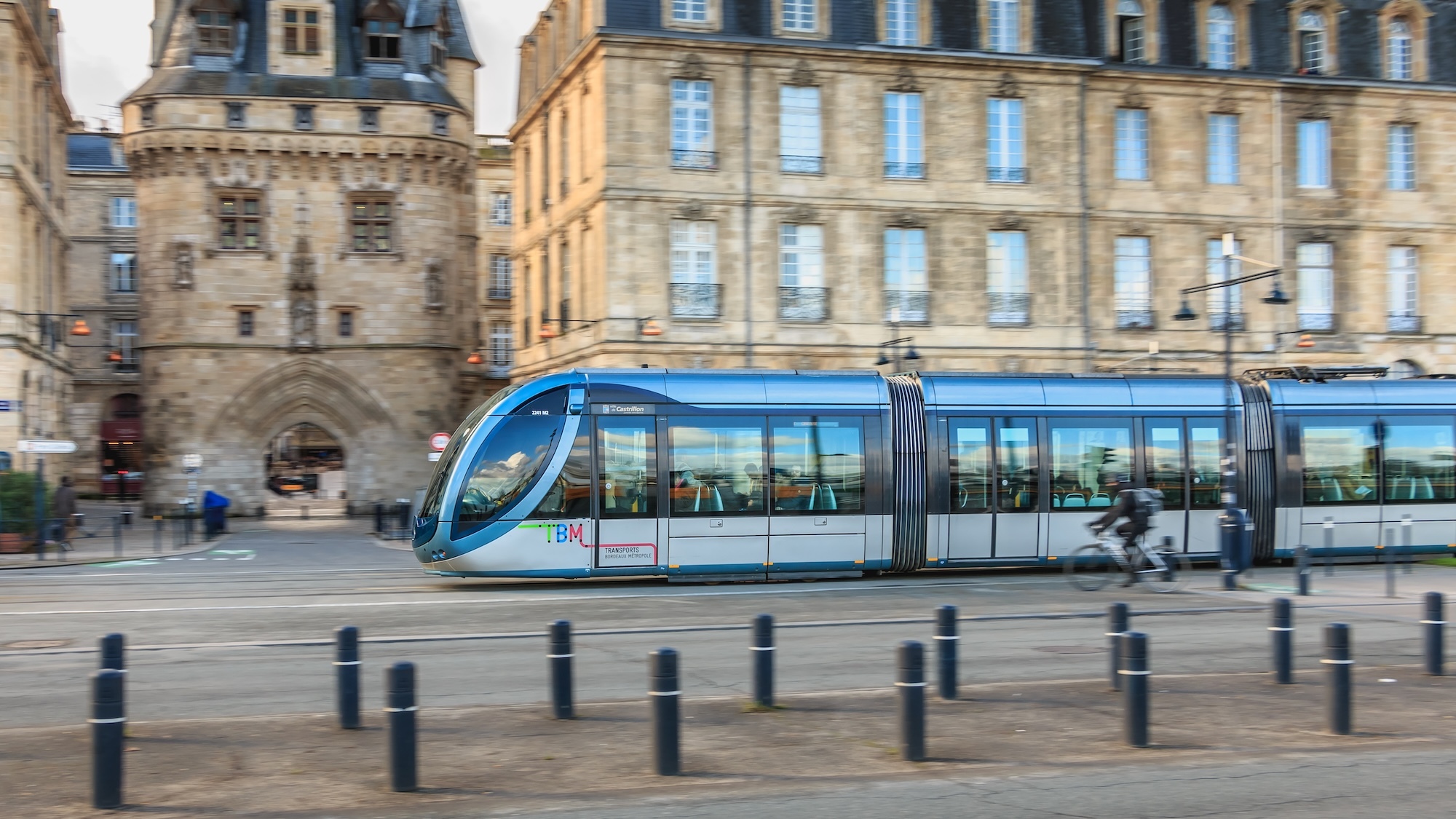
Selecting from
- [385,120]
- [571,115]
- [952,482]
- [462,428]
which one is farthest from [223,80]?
[952,482]

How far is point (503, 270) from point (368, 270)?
16.1 metres

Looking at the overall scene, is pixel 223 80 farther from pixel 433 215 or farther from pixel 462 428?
pixel 462 428

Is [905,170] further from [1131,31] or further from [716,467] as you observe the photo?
[716,467]

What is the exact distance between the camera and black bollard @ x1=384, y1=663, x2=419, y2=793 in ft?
23.7

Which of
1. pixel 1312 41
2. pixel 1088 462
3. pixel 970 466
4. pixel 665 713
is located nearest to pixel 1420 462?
pixel 1088 462

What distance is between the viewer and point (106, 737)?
682 centimetres

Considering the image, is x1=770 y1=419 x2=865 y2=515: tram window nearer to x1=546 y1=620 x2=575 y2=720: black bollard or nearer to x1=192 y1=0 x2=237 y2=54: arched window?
x1=546 y1=620 x2=575 y2=720: black bollard

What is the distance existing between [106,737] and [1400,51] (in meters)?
38.8

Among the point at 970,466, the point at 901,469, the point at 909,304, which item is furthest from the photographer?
the point at 909,304

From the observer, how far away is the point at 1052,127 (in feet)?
112

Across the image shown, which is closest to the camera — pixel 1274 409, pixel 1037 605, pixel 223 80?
pixel 1037 605

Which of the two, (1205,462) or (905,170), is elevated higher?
(905,170)

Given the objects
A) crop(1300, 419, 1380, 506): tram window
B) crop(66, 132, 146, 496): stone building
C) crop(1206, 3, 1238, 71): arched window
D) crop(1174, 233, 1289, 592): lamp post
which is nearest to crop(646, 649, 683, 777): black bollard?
crop(1174, 233, 1289, 592): lamp post

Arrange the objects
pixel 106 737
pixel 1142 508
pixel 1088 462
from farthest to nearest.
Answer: pixel 1088 462, pixel 1142 508, pixel 106 737
